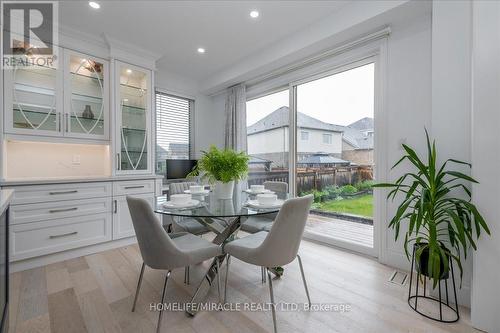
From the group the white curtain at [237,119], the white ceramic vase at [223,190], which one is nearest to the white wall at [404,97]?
the white ceramic vase at [223,190]

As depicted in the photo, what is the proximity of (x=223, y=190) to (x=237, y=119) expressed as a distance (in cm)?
224

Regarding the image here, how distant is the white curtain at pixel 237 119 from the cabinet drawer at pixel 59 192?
2.05 meters

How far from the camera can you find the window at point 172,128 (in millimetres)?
4133

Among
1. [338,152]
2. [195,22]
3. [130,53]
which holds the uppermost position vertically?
[195,22]

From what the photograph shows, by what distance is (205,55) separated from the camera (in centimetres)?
345

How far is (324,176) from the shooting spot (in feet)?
10.6

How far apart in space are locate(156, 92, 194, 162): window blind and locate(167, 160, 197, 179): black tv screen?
33 cm

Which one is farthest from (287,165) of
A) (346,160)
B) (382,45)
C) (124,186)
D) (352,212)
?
(124,186)

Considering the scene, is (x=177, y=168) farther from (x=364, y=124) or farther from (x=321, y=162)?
(x=364, y=124)

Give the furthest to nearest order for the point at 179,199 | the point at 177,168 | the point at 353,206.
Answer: the point at 177,168 → the point at 353,206 → the point at 179,199

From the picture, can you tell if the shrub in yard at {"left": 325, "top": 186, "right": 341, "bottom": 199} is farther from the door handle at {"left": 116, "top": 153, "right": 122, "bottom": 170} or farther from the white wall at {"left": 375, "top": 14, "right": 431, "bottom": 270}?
the door handle at {"left": 116, "top": 153, "right": 122, "bottom": 170}

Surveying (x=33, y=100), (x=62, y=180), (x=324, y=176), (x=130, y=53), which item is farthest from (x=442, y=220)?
(x=33, y=100)

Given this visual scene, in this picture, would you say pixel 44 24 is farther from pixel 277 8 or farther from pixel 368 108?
pixel 368 108

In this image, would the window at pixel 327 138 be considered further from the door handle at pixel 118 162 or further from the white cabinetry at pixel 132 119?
the door handle at pixel 118 162
